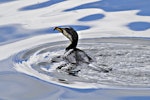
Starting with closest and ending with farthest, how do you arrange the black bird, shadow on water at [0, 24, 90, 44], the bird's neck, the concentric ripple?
1. the concentric ripple
2. the black bird
3. the bird's neck
4. shadow on water at [0, 24, 90, 44]

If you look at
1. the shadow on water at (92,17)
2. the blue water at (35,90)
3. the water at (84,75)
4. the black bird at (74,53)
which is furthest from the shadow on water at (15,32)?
the black bird at (74,53)

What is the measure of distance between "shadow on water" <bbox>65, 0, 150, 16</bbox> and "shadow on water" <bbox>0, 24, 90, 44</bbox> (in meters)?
1.47

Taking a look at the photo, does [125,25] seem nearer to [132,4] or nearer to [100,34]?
[100,34]

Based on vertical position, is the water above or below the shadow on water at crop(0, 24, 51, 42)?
below

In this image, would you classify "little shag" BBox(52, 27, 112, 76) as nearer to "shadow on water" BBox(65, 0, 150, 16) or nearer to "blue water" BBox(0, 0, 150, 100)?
"blue water" BBox(0, 0, 150, 100)

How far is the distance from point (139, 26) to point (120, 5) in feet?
5.55

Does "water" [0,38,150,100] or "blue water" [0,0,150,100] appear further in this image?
"water" [0,38,150,100]

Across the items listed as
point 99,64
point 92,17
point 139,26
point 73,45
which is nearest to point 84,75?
point 99,64

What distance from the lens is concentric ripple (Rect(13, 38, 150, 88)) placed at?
7277 mm

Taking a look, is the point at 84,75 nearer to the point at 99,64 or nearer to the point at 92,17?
the point at 99,64

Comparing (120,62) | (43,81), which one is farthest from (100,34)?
(43,81)

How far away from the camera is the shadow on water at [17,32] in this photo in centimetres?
999

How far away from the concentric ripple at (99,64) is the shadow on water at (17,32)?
0.81 meters

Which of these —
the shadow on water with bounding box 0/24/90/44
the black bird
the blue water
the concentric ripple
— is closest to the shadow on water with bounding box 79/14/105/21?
the shadow on water with bounding box 0/24/90/44
